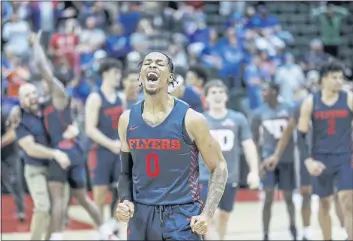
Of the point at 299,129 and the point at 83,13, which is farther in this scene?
the point at 83,13

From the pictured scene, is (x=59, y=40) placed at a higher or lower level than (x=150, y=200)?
higher

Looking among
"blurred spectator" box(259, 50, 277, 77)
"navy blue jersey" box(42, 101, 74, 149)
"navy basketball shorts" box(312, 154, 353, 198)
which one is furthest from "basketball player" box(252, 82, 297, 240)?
"blurred spectator" box(259, 50, 277, 77)

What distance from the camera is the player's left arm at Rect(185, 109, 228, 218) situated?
534 centimetres

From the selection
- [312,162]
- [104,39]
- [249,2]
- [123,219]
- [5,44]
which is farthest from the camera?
[249,2]

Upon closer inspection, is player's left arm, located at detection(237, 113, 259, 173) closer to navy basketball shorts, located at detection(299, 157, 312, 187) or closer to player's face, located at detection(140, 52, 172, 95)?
navy basketball shorts, located at detection(299, 157, 312, 187)

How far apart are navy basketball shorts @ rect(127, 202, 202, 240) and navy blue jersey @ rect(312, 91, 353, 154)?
10.7 feet

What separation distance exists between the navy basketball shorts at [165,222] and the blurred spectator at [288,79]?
35.1 ft

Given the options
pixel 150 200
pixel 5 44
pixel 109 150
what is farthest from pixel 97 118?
pixel 5 44

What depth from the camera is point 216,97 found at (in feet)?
27.2

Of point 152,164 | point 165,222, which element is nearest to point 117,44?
point 152,164

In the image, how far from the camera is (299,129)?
28.1 ft

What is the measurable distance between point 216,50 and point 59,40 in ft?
10.2

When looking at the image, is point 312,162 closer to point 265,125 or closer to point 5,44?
point 265,125

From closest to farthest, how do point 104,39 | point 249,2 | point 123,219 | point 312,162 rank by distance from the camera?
point 123,219 < point 312,162 < point 104,39 < point 249,2
